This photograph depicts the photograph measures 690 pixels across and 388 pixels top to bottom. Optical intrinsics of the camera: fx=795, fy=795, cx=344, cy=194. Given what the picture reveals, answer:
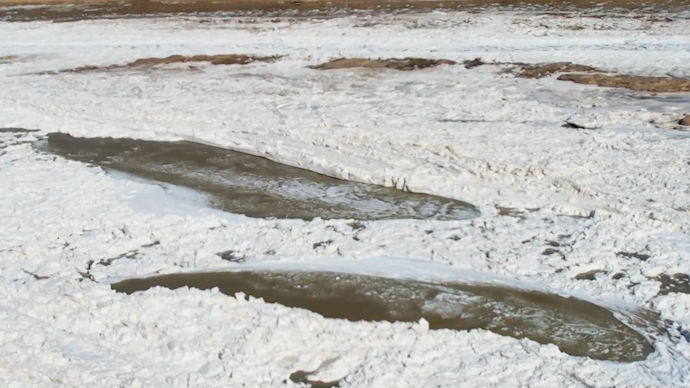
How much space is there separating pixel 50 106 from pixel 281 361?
27.3 ft

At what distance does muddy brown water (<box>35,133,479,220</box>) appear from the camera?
7984mm

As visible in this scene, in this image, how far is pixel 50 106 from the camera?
1219cm

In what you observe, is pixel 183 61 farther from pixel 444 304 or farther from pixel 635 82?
pixel 444 304

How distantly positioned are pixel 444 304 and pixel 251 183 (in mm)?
3384

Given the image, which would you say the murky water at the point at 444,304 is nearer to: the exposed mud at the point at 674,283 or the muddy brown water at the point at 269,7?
the exposed mud at the point at 674,283

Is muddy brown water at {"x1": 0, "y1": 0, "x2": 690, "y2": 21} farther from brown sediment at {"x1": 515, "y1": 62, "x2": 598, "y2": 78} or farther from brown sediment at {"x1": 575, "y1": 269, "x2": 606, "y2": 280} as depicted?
brown sediment at {"x1": 575, "y1": 269, "x2": 606, "y2": 280}

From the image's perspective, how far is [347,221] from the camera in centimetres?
768

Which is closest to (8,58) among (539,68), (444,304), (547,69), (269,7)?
(269,7)

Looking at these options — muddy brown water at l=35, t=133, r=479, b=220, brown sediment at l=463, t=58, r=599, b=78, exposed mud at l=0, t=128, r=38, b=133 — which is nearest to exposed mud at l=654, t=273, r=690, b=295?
muddy brown water at l=35, t=133, r=479, b=220

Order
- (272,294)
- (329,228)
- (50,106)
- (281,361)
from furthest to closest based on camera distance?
(50,106) < (329,228) < (272,294) < (281,361)

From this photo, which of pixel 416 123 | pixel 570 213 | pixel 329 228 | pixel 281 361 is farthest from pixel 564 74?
pixel 281 361

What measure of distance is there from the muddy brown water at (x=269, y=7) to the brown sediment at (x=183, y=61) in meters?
5.53

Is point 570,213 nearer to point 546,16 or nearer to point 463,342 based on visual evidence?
point 463,342

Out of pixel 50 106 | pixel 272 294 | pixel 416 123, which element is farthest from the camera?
pixel 50 106
